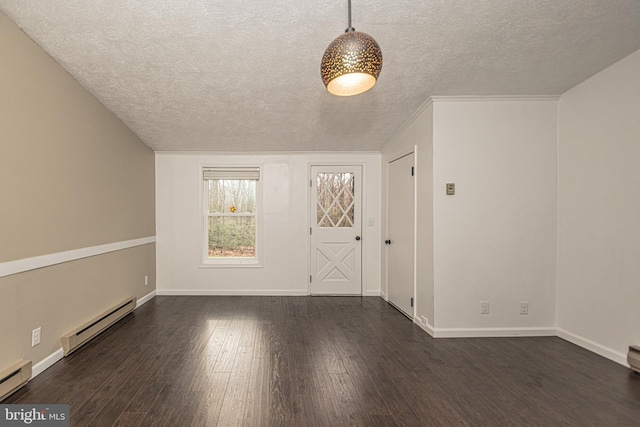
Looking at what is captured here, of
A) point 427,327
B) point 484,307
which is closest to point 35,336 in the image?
point 427,327

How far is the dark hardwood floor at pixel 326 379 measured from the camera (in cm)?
196

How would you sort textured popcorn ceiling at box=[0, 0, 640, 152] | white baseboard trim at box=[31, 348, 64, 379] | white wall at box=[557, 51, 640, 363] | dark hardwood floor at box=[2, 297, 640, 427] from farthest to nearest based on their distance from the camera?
white wall at box=[557, 51, 640, 363], white baseboard trim at box=[31, 348, 64, 379], textured popcorn ceiling at box=[0, 0, 640, 152], dark hardwood floor at box=[2, 297, 640, 427]

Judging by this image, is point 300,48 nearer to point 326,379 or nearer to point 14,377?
point 326,379

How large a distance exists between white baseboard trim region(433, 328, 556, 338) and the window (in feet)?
9.90

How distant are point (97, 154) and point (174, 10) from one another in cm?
193

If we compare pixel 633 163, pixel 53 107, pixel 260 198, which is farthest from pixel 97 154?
pixel 633 163

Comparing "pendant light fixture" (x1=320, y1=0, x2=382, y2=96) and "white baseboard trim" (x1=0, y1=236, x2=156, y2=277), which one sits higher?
"pendant light fixture" (x1=320, y1=0, x2=382, y2=96)

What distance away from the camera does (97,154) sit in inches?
132

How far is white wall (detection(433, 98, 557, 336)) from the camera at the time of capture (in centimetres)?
325

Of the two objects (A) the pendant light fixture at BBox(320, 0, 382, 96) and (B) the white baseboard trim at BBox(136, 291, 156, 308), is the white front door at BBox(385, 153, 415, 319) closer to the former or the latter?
(A) the pendant light fixture at BBox(320, 0, 382, 96)

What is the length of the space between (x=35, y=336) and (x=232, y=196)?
3016 mm

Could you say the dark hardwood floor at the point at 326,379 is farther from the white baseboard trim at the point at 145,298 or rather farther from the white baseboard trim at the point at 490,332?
the white baseboard trim at the point at 145,298

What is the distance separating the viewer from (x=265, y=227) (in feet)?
16.3

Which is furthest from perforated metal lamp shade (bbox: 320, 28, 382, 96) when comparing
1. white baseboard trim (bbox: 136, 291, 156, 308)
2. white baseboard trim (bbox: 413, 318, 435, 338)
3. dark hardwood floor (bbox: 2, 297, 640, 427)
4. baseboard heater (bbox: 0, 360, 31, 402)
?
white baseboard trim (bbox: 136, 291, 156, 308)
